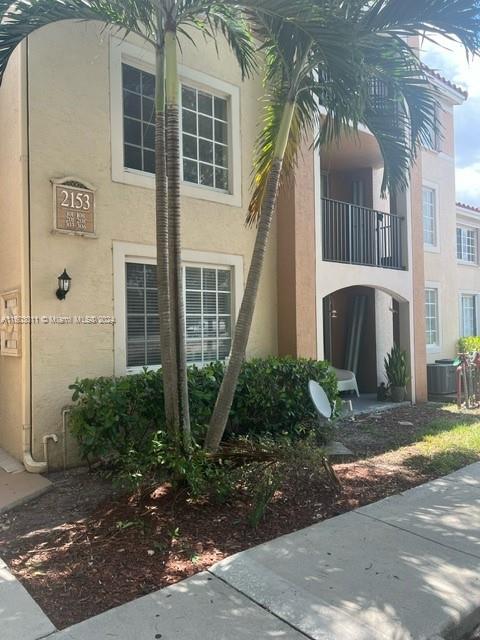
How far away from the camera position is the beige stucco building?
6.15m

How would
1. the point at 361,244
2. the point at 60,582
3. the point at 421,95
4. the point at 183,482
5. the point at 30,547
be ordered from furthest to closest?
1. the point at 361,244
2. the point at 421,95
3. the point at 183,482
4. the point at 30,547
5. the point at 60,582

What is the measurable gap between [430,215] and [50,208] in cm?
1099

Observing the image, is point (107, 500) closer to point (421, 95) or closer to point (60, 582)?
point (60, 582)

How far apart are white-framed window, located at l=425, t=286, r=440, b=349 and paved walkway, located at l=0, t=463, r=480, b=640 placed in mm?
9846

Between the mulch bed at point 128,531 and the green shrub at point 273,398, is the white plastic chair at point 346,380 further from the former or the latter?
the mulch bed at point 128,531

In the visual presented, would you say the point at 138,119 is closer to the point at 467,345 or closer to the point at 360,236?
the point at 360,236

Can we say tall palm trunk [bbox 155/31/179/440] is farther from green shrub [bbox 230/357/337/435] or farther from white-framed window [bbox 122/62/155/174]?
white-framed window [bbox 122/62/155/174]

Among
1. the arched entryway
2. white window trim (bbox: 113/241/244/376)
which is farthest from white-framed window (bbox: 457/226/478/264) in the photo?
white window trim (bbox: 113/241/244/376)

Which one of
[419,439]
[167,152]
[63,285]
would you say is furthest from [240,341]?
[419,439]

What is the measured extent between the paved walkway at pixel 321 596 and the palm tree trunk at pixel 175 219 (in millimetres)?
1597

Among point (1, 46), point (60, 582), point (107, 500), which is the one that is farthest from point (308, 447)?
point (1, 46)

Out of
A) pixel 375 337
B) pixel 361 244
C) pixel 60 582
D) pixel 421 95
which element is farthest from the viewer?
pixel 375 337

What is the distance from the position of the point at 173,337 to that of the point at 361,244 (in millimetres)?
6258

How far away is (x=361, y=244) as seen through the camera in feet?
33.6
